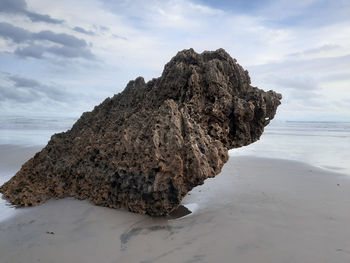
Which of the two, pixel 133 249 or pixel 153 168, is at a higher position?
pixel 153 168

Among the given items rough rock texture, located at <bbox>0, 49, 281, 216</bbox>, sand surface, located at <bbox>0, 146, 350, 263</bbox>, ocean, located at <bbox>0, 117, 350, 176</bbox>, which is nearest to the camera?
sand surface, located at <bbox>0, 146, 350, 263</bbox>

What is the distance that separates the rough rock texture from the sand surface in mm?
325

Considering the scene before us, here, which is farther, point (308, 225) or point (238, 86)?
point (238, 86)

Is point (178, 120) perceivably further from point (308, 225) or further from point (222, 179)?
point (222, 179)

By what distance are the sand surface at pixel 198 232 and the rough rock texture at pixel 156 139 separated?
325mm

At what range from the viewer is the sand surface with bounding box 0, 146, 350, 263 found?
10.0ft

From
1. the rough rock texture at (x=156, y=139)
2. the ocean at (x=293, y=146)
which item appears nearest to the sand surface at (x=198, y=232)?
the rough rock texture at (x=156, y=139)

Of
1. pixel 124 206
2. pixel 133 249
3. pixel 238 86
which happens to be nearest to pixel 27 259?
pixel 133 249

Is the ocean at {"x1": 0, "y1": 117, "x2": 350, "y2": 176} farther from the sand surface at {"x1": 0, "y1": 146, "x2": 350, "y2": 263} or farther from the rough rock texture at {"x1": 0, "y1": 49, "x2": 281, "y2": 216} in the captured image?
the rough rock texture at {"x1": 0, "y1": 49, "x2": 281, "y2": 216}

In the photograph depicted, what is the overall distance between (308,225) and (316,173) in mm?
3939

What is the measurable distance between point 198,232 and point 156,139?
4.30 feet

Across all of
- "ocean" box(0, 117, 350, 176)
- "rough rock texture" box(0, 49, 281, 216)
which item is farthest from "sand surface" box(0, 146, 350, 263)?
"ocean" box(0, 117, 350, 176)

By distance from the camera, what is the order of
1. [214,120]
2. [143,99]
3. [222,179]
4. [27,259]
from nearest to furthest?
[27,259]
[214,120]
[143,99]
[222,179]

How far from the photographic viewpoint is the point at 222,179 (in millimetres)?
6449
